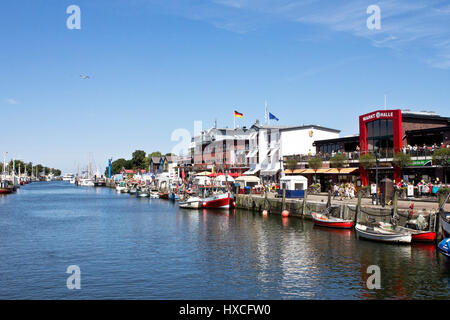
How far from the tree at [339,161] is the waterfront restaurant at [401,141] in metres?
0.96

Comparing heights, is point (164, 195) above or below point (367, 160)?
below

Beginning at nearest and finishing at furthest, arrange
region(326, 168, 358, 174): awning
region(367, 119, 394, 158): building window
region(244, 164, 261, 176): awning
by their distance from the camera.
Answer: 1. region(367, 119, 394, 158): building window
2. region(326, 168, 358, 174): awning
3. region(244, 164, 261, 176): awning

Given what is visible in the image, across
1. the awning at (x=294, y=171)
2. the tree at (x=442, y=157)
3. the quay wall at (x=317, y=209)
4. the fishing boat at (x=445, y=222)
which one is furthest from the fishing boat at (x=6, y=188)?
the fishing boat at (x=445, y=222)

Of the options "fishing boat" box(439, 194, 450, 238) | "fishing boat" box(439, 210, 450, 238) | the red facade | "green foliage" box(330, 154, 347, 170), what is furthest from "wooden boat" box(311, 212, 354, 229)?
"green foliage" box(330, 154, 347, 170)

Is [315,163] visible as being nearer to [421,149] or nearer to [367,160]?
[367,160]

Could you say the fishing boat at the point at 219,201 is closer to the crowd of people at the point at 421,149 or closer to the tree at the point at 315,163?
the tree at the point at 315,163

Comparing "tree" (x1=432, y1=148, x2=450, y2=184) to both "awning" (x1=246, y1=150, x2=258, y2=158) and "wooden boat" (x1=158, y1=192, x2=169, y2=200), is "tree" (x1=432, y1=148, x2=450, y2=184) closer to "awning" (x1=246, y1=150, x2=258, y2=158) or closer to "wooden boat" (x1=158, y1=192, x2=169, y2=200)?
"awning" (x1=246, y1=150, x2=258, y2=158)

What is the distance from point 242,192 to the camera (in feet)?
238

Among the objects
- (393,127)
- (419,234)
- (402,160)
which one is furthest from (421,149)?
(419,234)

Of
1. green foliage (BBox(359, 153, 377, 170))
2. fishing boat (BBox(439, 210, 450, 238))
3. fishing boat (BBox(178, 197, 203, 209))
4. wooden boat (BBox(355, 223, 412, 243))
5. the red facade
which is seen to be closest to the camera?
fishing boat (BBox(439, 210, 450, 238))

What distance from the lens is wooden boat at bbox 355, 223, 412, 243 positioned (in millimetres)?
32625

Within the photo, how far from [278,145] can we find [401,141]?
92.3 feet

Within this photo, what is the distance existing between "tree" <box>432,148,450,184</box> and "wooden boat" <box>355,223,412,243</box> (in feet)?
49.0

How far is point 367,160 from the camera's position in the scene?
54.9 meters
